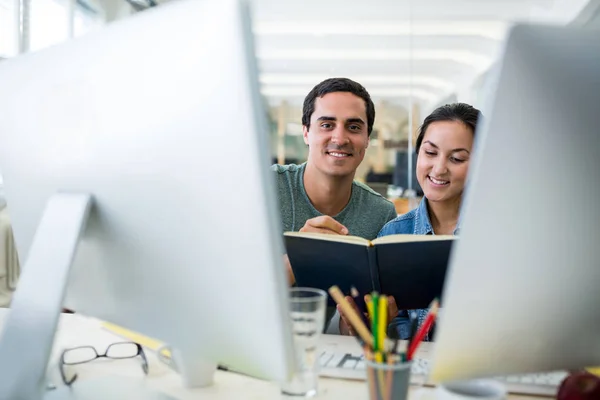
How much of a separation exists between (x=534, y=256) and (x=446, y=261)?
1.54 ft

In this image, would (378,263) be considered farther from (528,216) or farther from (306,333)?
(528,216)

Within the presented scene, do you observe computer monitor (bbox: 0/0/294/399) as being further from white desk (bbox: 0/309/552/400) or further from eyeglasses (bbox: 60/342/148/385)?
eyeglasses (bbox: 60/342/148/385)

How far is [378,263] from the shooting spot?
0.94 metres

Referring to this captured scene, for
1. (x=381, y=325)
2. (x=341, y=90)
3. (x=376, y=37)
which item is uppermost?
(x=376, y=37)

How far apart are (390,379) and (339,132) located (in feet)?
3.71

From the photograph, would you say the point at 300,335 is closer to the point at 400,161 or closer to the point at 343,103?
the point at 343,103

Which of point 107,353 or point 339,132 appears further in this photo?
point 339,132

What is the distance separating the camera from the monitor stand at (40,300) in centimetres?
57

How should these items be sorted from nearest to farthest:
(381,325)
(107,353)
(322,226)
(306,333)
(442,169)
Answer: (381,325)
(306,333)
(107,353)
(322,226)
(442,169)

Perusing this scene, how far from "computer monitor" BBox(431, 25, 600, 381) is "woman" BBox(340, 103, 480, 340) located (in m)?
0.92

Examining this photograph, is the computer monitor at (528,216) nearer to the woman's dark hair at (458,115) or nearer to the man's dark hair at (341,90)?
the woman's dark hair at (458,115)

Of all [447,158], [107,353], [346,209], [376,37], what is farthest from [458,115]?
[376,37]

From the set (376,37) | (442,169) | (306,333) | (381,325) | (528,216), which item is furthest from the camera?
(376,37)

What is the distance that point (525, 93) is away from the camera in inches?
17.5
